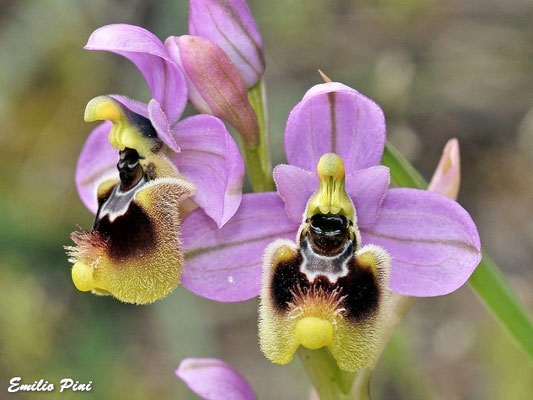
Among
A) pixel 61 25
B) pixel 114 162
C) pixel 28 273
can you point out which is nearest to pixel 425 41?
pixel 61 25

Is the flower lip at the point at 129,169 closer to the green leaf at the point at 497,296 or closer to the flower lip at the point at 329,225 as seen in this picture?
the flower lip at the point at 329,225

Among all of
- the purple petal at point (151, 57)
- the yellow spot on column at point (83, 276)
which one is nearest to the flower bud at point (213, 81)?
the purple petal at point (151, 57)

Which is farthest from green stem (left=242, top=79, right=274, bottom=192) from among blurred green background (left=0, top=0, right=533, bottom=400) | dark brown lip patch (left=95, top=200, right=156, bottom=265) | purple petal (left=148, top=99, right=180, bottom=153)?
blurred green background (left=0, top=0, right=533, bottom=400)

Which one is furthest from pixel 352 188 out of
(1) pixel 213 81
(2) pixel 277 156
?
(2) pixel 277 156

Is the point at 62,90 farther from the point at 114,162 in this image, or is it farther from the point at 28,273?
the point at 114,162

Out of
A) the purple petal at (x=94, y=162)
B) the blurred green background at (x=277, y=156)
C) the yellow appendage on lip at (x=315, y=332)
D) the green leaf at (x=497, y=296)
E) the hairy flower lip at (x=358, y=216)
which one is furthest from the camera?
the blurred green background at (x=277, y=156)

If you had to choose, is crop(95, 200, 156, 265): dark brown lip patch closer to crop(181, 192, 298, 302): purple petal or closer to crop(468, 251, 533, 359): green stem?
crop(181, 192, 298, 302): purple petal
